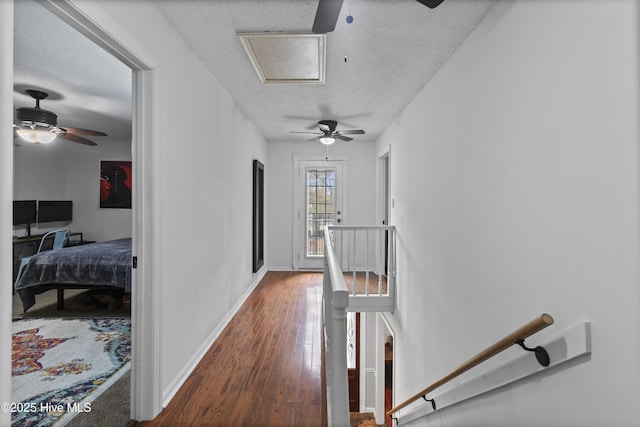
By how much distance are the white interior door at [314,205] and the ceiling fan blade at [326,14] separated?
4.47 metres

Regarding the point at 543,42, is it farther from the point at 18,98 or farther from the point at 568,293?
the point at 18,98

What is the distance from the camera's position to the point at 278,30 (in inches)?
83.1

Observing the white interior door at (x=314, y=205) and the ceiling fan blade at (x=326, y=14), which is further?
the white interior door at (x=314, y=205)

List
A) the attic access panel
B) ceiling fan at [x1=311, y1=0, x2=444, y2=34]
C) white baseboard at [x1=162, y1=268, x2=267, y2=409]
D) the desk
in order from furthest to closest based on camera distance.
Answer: the desk, the attic access panel, white baseboard at [x1=162, y1=268, x2=267, y2=409], ceiling fan at [x1=311, y1=0, x2=444, y2=34]

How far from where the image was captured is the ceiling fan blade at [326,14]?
4.41 ft

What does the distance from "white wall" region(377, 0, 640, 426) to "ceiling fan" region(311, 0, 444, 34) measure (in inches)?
22.4

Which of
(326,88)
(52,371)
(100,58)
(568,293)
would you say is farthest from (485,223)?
(100,58)

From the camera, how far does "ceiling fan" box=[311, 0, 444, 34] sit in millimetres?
1332

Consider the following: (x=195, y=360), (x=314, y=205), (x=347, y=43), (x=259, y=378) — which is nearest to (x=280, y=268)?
(x=314, y=205)

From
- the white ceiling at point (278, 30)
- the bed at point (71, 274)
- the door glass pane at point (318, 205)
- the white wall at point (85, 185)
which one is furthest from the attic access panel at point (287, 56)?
the white wall at point (85, 185)

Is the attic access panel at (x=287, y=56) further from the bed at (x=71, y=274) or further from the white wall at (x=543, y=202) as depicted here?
the bed at (x=71, y=274)

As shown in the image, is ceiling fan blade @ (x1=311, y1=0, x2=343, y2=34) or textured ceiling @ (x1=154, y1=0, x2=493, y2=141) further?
textured ceiling @ (x1=154, y1=0, x2=493, y2=141)

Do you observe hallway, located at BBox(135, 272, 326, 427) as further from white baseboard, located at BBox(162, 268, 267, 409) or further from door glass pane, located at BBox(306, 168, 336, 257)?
door glass pane, located at BBox(306, 168, 336, 257)

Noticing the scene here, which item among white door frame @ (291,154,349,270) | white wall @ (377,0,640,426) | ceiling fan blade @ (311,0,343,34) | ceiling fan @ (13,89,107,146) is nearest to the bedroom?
ceiling fan @ (13,89,107,146)
